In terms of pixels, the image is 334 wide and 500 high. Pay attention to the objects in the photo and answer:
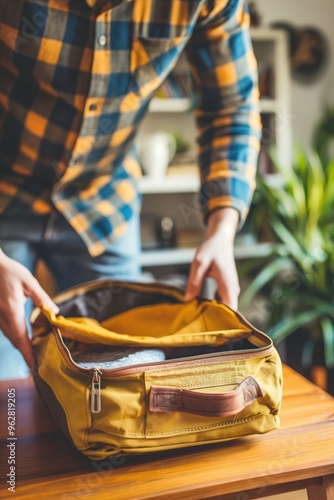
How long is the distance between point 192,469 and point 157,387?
0.34 ft

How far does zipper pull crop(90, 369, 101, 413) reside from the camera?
2.23ft

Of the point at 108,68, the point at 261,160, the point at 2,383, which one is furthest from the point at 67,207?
the point at 261,160

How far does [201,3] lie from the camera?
3.55 ft

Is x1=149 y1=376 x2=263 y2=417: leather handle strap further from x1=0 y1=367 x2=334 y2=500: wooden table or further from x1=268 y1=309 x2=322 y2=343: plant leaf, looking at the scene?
x1=268 y1=309 x2=322 y2=343: plant leaf

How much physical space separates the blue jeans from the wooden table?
0.41 metres

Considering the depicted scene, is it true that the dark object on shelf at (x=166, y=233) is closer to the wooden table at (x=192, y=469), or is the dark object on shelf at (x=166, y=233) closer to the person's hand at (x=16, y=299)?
the person's hand at (x=16, y=299)

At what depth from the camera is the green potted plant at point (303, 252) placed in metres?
2.32

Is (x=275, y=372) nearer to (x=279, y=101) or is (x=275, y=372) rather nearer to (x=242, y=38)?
(x=242, y=38)

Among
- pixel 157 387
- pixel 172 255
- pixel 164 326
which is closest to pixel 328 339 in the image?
pixel 172 255

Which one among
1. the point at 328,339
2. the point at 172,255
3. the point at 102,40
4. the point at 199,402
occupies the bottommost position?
the point at 328,339

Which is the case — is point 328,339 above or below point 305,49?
below

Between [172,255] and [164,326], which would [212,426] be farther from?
[172,255]

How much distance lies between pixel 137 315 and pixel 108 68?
0.45 metres

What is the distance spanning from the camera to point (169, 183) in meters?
2.74
